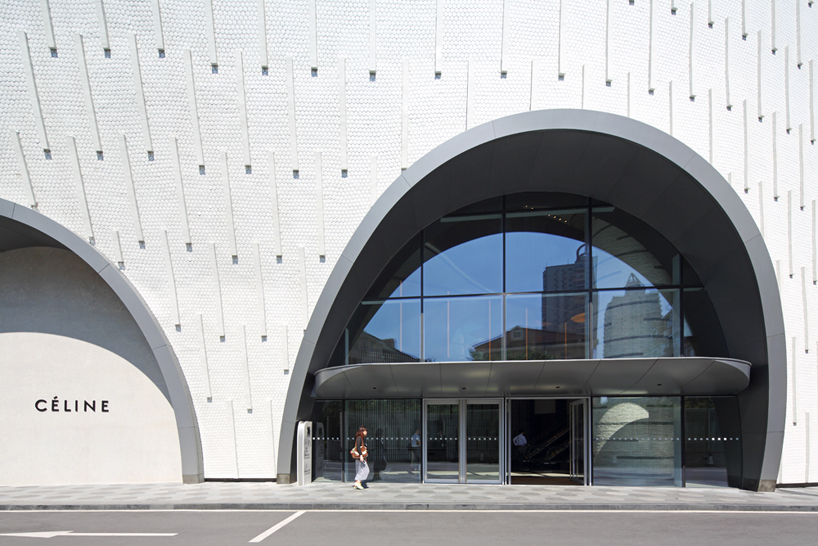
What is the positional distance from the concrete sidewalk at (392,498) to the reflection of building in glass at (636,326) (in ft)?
11.1

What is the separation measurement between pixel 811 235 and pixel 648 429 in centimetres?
624

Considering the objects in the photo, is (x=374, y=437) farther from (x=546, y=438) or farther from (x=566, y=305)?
(x=566, y=305)

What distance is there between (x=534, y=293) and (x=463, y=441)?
4317mm

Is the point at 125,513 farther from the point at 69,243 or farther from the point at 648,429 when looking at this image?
the point at 648,429

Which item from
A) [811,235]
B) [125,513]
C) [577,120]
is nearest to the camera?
[125,513]

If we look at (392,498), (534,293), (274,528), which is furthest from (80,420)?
(534,293)

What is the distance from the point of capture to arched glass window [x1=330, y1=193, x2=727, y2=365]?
1523cm

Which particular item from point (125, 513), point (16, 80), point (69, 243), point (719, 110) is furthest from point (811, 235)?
point (16, 80)

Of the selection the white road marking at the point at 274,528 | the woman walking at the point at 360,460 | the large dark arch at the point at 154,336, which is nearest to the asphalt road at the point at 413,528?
the white road marking at the point at 274,528

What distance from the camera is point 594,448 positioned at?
50.5 feet

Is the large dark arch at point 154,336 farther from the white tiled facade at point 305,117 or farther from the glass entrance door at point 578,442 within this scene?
the glass entrance door at point 578,442

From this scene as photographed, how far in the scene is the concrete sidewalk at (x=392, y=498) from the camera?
11938 millimetres

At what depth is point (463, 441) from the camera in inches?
617

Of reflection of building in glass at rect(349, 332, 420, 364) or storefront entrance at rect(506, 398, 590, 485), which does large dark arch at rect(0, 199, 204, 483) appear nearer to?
reflection of building in glass at rect(349, 332, 420, 364)
